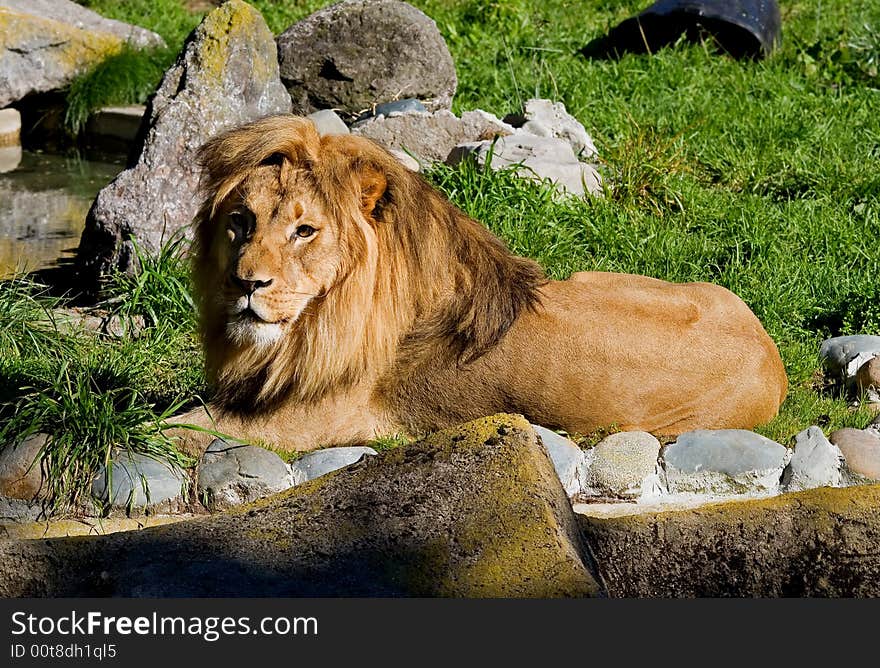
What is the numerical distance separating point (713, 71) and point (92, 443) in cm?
700

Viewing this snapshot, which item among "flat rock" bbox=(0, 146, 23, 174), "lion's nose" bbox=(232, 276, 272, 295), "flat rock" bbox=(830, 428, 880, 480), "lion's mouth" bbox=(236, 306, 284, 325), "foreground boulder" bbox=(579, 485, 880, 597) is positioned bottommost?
"flat rock" bbox=(0, 146, 23, 174)

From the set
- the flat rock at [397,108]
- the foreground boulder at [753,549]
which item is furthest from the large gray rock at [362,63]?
the foreground boulder at [753,549]

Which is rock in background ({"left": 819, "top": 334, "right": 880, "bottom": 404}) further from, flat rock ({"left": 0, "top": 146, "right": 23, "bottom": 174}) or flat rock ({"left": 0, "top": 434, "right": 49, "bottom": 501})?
flat rock ({"left": 0, "top": 146, "right": 23, "bottom": 174})

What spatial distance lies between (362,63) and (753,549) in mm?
6472

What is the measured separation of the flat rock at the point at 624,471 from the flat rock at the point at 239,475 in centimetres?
111

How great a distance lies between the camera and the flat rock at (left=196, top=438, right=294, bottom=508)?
14.8 ft

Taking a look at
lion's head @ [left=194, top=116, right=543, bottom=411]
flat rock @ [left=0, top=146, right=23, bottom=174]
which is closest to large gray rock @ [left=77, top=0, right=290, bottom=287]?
lion's head @ [left=194, top=116, right=543, bottom=411]

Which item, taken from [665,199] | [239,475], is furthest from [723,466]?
[665,199]

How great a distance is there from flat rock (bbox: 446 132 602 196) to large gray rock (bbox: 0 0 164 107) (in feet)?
16.3

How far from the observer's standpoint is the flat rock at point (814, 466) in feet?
15.2

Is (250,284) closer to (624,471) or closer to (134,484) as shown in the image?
(134,484)

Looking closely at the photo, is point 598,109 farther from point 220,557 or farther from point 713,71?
point 220,557

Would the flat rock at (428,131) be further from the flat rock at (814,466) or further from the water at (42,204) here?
the flat rock at (814,466)

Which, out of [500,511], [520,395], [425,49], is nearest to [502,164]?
[425,49]
